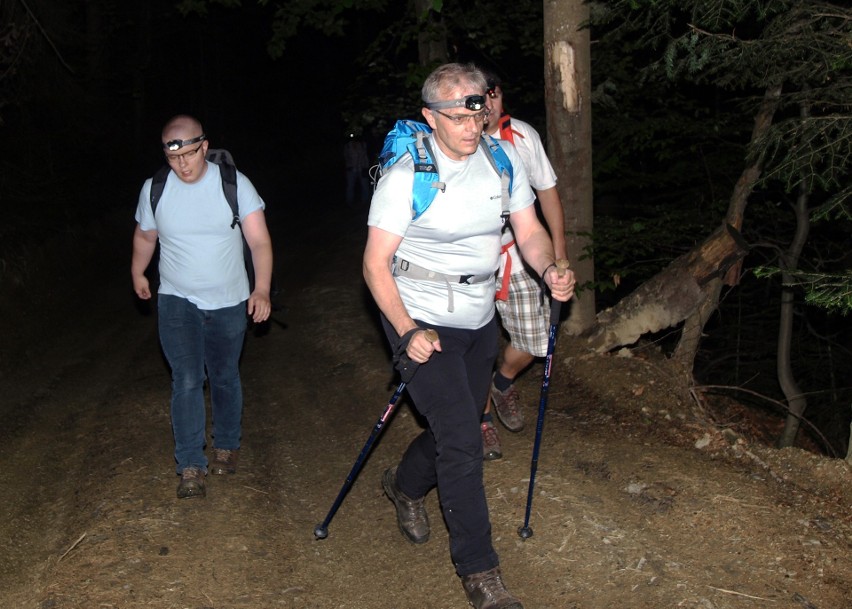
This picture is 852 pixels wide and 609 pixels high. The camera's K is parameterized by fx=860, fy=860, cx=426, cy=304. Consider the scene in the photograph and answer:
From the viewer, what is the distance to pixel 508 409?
21.8 ft

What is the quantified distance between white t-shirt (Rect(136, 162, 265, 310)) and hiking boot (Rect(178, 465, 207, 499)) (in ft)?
3.66

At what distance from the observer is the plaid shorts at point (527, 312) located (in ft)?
19.8

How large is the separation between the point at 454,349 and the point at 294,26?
935cm

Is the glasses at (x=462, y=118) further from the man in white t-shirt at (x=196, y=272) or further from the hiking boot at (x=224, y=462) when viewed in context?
the hiking boot at (x=224, y=462)

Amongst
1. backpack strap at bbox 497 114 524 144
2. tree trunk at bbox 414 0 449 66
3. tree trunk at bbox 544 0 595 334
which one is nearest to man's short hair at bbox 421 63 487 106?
backpack strap at bbox 497 114 524 144

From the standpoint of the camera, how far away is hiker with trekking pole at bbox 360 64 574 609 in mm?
4156

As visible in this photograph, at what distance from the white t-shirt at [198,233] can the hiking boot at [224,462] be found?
1.21 m

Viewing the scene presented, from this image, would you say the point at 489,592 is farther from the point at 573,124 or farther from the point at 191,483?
the point at 573,124

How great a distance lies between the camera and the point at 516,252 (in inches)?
234

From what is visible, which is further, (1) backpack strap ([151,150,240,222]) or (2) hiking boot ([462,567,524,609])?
(1) backpack strap ([151,150,240,222])

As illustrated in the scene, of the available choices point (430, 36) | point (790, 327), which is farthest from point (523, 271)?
point (430, 36)

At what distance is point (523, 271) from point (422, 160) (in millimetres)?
2031

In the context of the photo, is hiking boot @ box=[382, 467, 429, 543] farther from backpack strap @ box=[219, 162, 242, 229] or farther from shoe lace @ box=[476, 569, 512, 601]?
backpack strap @ box=[219, 162, 242, 229]

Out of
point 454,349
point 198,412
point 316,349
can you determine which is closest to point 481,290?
point 454,349
